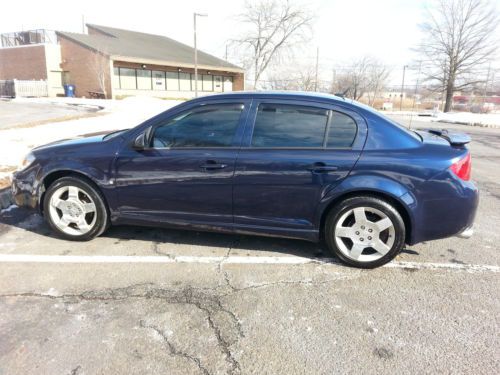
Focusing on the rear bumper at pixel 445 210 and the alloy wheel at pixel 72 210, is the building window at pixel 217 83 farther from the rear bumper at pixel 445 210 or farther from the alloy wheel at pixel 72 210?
the rear bumper at pixel 445 210

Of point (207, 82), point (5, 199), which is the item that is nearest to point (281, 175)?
point (5, 199)

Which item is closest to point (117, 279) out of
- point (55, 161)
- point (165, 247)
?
point (165, 247)

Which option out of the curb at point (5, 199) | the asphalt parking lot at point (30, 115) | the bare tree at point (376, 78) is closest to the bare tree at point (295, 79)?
the bare tree at point (376, 78)

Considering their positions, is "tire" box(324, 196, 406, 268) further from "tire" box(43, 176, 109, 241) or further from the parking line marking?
"tire" box(43, 176, 109, 241)

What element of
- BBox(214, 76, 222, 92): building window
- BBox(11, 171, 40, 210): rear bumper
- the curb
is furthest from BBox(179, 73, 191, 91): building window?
BBox(11, 171, 40, 210): rear bumper

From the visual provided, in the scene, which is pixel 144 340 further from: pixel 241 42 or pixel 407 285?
pixel 241 42

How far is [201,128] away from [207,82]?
1505 inches

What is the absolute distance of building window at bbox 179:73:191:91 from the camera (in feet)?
122

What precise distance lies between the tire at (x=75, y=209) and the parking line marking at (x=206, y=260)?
0.38 meters

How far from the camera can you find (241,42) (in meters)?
47.0

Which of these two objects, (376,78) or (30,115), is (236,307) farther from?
(376,78)

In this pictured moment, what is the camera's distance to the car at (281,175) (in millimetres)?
3385

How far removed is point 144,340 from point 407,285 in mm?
2185

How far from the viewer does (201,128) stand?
12.2ft
